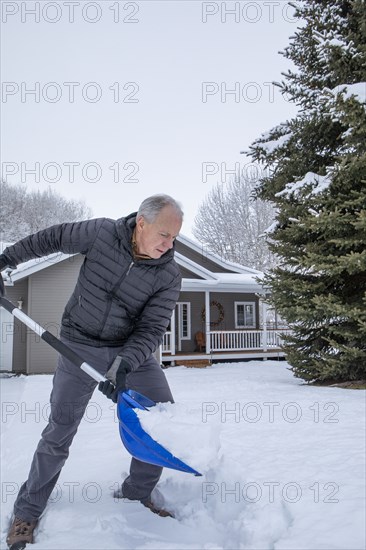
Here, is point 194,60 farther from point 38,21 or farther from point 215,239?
point 215,239

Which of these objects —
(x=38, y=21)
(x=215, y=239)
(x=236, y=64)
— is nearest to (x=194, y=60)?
(x=236, y=64)

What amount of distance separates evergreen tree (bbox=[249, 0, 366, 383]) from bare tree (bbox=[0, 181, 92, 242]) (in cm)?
2950

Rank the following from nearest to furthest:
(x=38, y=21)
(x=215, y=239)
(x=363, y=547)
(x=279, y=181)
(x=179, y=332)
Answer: (x=363, y=547), (x=279, y=181), (x=38, y=21), (x=179, y=332), (x=215, y=239)

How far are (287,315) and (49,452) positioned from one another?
6258 mm

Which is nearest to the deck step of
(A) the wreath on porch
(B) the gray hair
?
(A) the wreath on porch

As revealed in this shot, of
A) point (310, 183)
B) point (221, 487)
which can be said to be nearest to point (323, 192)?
point (310, 183)

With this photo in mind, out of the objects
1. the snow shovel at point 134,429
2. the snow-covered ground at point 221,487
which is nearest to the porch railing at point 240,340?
the snow-covered ground at point 221,487

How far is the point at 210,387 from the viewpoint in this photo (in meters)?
9.08

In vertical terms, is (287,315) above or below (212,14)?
below

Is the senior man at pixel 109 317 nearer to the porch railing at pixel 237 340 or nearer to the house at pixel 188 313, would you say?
the house at pixel 188 313

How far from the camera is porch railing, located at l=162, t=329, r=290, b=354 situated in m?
16.9

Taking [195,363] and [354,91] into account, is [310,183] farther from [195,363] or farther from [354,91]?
[195,363]

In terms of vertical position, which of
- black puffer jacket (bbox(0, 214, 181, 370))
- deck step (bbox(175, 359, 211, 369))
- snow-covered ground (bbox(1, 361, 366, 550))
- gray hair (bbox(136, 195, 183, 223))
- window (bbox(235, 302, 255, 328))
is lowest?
deck step (bbox(175, 359, 211, 369))

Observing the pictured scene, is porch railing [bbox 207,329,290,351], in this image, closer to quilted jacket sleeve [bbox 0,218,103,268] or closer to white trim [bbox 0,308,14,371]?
white trim [bbox 0,308,14,371]
